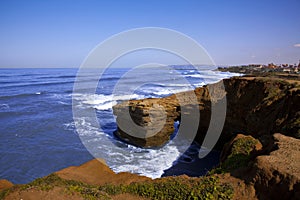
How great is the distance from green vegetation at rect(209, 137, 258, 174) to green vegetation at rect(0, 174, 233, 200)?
40.5 inches

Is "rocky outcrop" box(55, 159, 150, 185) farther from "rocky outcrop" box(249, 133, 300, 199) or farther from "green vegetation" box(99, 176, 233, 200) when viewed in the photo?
"rocky outcrop" box(249, 133, 300, 199)

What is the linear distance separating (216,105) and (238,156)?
32.6 feet

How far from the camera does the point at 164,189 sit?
645 centimetres

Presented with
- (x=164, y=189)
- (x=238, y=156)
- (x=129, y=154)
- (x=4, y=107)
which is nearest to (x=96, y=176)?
(x=164, y=189)

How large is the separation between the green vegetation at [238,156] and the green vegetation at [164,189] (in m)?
1.03

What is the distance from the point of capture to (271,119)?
Result: 12.5m

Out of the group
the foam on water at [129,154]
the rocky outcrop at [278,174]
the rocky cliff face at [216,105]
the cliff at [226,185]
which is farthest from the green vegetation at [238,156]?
the foam on water at [129,154]

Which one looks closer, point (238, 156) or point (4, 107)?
point (238, 156)

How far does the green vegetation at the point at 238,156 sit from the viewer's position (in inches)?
282

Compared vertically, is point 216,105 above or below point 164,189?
above

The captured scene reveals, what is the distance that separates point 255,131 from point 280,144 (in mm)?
7504

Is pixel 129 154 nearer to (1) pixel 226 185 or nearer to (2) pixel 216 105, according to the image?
(2) pixel 216 105

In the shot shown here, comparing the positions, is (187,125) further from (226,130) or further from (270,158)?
(270,158)

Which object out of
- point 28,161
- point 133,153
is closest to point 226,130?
point 133,153
